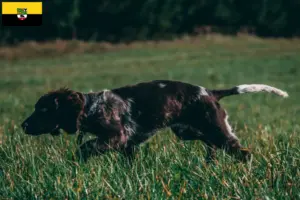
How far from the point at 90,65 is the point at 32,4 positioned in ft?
48.9

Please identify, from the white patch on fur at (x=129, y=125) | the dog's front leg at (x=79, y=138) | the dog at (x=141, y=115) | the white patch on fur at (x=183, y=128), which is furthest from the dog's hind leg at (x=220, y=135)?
the dog's front leg at (x=79, y=138)

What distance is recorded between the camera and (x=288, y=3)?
131 ft

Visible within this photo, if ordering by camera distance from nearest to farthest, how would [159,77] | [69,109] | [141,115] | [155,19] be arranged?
[69,109] → [141,115] → [159,77] → [155,19]

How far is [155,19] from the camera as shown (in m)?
38.6

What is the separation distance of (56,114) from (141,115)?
924 millimetres

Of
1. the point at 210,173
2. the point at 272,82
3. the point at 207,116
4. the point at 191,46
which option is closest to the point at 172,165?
the point at 210,173

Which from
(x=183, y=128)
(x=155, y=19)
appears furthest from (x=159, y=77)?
(x=155, y=19)

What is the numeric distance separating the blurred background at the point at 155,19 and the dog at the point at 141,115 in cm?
3084

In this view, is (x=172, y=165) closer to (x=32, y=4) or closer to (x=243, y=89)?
(x=243, y=89)

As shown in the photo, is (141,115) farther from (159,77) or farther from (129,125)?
(159,77)

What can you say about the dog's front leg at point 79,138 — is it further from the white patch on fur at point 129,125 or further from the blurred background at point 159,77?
the white patch on fur at point 129,125

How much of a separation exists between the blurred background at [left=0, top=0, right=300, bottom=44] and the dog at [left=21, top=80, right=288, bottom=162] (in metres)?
30.8

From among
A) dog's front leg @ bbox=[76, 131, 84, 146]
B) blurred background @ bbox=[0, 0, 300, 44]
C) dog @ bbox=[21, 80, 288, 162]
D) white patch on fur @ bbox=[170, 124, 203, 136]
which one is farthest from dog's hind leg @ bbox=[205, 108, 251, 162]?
blurred background @ bbox=[0, 0, 300, 44]

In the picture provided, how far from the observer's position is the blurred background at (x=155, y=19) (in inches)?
1428
